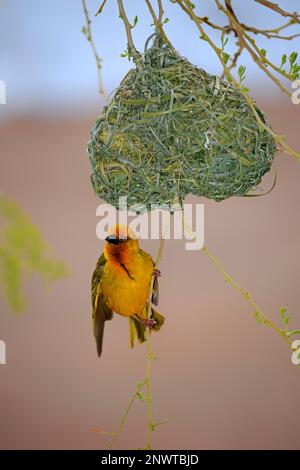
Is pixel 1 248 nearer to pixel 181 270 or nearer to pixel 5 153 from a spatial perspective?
pixel 181 270

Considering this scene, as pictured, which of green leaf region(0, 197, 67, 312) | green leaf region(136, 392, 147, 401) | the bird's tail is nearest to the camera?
green leaf region(0, 197, 67, 312)

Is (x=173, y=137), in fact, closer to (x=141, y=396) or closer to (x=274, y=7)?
(x=274, y=7)

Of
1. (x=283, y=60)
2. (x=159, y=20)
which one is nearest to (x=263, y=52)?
(x=283, y=60)

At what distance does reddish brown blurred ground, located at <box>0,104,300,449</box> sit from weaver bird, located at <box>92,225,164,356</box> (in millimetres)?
3601

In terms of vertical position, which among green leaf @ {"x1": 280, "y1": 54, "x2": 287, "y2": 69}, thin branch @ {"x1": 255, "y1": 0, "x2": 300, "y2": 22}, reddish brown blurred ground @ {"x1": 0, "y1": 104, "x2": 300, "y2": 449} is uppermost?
reddish brown blurred ground @ {"x1": 0, "y1": 104, "x2": 300, "y2": 449}

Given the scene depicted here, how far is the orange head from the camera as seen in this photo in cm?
118

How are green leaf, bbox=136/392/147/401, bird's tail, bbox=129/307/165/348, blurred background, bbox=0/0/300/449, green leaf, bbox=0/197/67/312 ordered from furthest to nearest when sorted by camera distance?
blurred background, bbox=0/0/300/449 < bird's tail, bbox=129/307/165/348 < green leaf, bbox=136/392/147/401 < green leaf, bbox=0/197/67/312

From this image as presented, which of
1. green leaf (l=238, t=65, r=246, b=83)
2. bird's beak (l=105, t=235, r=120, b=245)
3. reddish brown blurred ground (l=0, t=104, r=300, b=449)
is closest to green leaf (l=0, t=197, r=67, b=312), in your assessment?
bird's beak (l=105, t=235, r=120, b=245)

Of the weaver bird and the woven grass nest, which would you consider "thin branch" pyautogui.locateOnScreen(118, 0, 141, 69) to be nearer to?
the woven grass nest

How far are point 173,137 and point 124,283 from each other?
0.28m

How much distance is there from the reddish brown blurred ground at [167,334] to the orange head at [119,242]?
3616mm

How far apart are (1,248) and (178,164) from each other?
62cm

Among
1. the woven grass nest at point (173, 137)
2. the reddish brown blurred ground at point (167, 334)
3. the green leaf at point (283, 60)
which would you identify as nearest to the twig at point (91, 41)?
the woven grass nest at point (173, 137)

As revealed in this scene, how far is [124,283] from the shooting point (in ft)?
3.94
